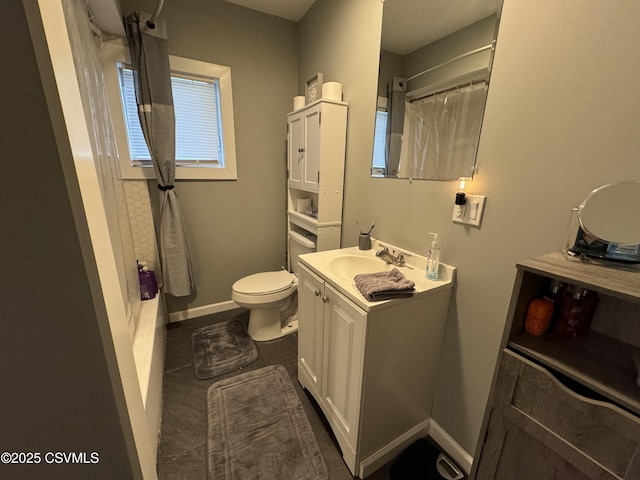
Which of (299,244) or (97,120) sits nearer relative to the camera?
(97,120)

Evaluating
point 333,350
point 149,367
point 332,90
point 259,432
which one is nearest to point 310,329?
point 333,350

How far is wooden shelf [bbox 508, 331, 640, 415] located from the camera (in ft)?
1.87

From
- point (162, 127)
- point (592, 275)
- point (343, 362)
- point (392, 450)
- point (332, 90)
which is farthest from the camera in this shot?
point (162, 127)

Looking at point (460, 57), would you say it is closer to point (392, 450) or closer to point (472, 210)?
point (472, 210)

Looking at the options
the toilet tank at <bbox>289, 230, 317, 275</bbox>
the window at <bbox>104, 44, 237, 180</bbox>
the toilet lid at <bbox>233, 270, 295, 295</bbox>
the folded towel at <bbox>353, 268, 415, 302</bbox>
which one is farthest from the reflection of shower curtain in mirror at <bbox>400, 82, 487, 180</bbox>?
the window at <bbox>104, 44, 237, 180</bbox>

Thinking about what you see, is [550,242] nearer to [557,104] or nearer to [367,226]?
[557,104]

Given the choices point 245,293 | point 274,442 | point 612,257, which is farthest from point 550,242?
point 245,293

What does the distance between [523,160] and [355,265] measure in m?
0.89

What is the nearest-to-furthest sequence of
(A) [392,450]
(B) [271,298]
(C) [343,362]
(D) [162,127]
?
(C) [343,362]
(A) [392,450]
(D) [162,127]
(B) [271,298]

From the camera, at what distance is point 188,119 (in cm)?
205

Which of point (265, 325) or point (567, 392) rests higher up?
point (567, 392)

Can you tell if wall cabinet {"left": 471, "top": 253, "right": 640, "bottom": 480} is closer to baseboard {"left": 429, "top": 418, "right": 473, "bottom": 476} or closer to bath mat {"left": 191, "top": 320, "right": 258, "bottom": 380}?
baseboard {"left": 429, "top": 418, "right": 473, "bottom": 476}

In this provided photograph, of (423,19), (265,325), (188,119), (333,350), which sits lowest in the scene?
(265,325)

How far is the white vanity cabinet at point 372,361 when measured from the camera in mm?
1017
